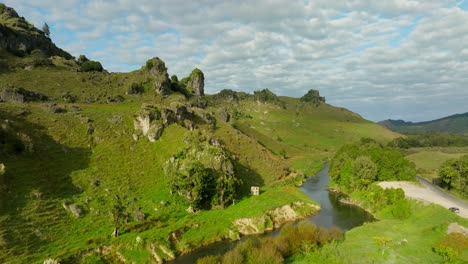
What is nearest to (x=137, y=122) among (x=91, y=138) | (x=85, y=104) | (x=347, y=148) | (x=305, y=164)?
(x=91, y=138)

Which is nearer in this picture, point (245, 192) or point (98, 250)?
point (98, 250)

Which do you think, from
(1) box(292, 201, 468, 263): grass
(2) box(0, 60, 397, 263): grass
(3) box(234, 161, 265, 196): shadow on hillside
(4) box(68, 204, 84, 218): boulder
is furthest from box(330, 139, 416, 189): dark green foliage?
(4) box(68, 204, 84, 218): boulder

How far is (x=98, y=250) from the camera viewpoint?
52844 millimetres

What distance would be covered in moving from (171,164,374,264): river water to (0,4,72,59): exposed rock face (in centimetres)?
13384

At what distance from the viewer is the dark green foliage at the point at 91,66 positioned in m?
152

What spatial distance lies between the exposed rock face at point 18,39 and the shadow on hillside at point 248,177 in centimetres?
11504

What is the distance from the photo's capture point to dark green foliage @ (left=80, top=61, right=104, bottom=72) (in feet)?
498

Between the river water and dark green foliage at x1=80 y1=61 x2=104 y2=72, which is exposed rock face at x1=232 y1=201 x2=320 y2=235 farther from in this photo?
dark green foliage at x1=80 y1=61 x2=104 y2=72

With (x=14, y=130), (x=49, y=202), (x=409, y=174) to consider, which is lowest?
(x=49, y=202)

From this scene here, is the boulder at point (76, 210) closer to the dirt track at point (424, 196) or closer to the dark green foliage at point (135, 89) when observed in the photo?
the dirt track at point (424, 196)

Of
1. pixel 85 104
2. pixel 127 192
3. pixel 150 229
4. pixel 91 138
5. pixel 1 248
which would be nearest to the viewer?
pixel 1 248

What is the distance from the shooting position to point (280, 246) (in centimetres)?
5238

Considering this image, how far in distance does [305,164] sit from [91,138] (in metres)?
116

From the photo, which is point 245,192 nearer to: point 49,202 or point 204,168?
point 204,168
